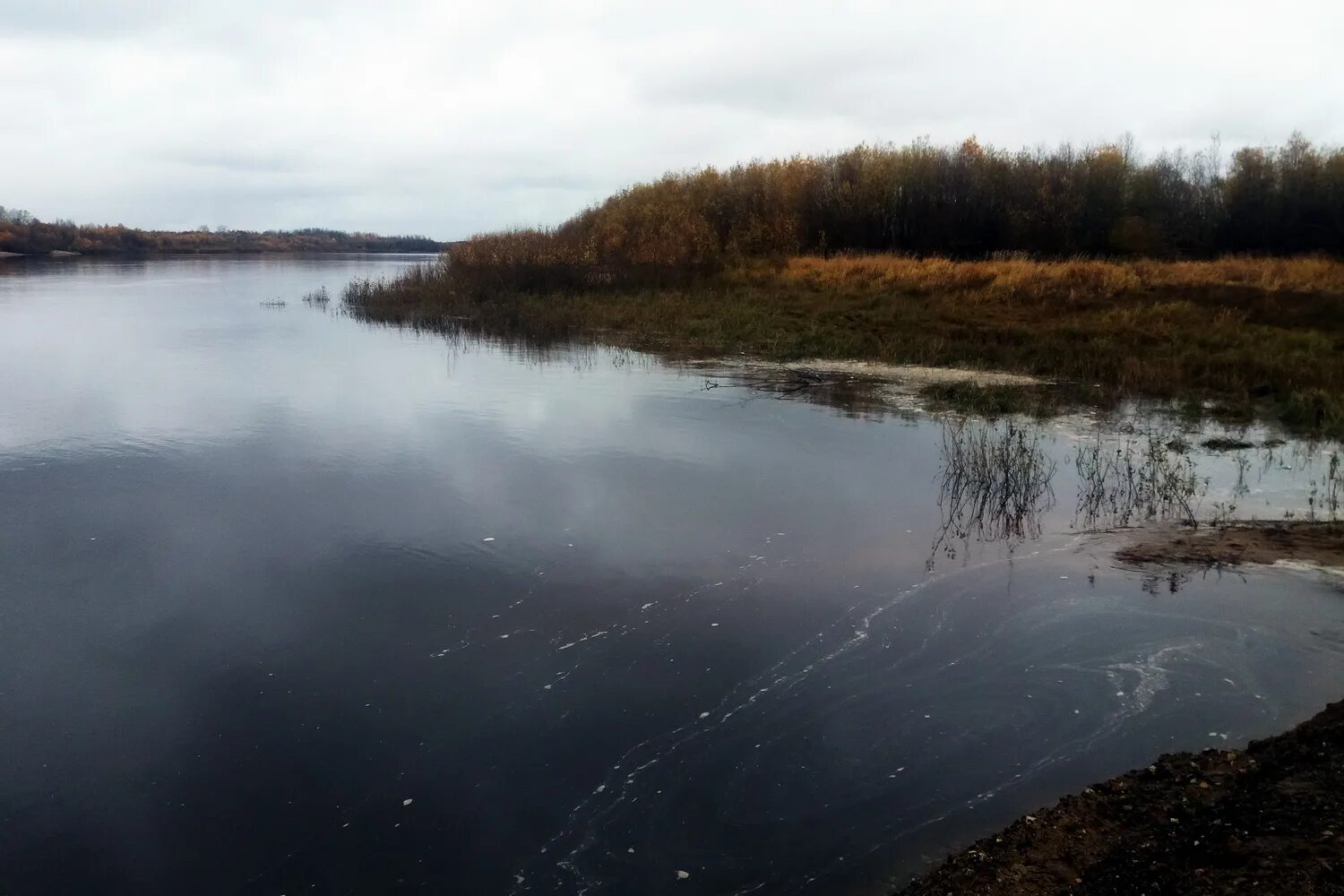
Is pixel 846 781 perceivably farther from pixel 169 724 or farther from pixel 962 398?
pixel 962 398

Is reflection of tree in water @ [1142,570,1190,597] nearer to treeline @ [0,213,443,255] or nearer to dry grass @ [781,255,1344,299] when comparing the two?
dry grass @ [781,255,1344,299]

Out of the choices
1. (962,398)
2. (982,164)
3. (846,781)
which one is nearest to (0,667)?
(846,781)

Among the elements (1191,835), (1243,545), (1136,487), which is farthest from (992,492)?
(1191,835)

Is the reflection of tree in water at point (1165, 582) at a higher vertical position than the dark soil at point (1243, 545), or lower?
lower

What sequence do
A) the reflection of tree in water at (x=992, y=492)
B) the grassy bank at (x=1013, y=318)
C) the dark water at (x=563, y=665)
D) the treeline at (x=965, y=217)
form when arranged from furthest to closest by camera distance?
the treeline at (x=965, y=217) → the grassy bank at (x=1013, y=318) → the reflection of tree in water at (x=992, y=492) → the dark water at (x=563, y=665)

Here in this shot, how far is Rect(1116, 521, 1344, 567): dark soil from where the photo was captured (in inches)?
285

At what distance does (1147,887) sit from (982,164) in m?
32.4

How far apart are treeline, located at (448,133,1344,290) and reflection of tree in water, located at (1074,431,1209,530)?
18.9 m

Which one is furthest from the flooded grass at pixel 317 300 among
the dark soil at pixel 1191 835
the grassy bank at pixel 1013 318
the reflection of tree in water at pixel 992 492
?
the dark soil at pixel 1191 835

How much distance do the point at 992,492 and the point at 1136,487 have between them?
1.42 metres

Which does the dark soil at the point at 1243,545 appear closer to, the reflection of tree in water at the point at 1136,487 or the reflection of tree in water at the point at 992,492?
the reflection of tree in water at the point at 1136,487

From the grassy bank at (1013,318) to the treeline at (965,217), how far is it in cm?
280

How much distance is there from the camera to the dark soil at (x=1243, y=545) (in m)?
7.24

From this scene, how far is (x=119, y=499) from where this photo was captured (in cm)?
870
